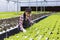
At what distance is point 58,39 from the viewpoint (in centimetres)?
519

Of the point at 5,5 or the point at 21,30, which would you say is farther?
the point at 5,5

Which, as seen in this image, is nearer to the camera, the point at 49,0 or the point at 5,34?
the point at 5,34

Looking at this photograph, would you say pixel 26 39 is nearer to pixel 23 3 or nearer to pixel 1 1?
pixel 1 1

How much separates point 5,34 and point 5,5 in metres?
17.7

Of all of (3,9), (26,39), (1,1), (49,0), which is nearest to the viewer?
(26,39)

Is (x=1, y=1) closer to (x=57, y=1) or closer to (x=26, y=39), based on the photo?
(x=57, y=1)

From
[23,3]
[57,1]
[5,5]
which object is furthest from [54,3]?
[5,5]

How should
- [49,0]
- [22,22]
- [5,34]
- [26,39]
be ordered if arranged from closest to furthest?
[26,39], [5,34], [22,22], [49,0]

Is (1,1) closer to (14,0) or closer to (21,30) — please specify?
(14,0)

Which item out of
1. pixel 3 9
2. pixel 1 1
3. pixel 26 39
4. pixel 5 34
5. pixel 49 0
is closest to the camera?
pixel 26 39

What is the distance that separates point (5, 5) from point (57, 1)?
7.63 meters

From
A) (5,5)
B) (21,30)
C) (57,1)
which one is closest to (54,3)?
(57,1)

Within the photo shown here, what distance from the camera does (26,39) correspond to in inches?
203

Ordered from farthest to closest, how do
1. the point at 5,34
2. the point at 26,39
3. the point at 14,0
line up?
the point at 14,0 → the point at 5,34 → the point at 26,39
